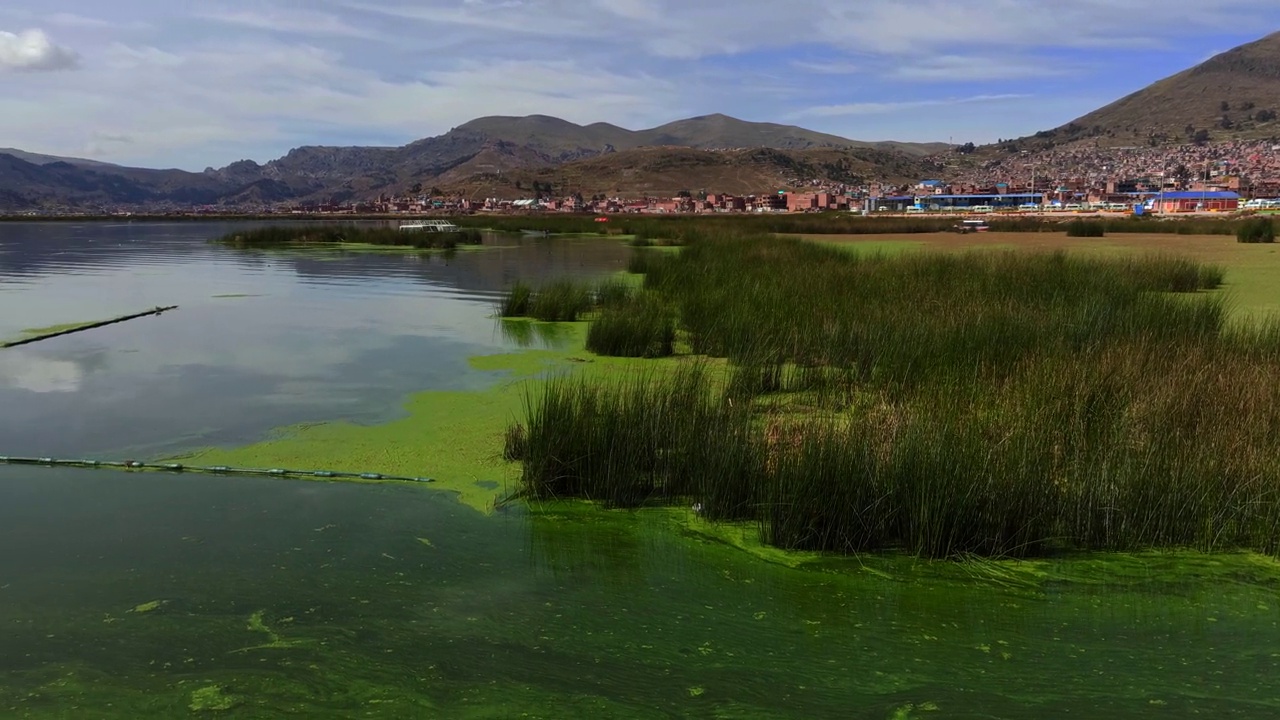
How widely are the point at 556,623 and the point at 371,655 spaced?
0.80m

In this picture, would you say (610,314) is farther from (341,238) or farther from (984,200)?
(984,200)

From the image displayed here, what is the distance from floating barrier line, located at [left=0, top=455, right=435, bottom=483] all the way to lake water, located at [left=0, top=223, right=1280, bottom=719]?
0.12m

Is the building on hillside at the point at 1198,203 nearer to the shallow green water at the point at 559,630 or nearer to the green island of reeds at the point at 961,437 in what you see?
the green island of reeds at the point at 961,437

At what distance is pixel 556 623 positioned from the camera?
3.76 metres

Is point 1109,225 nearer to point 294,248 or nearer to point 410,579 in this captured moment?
point 294,248

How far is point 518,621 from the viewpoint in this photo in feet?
12.4

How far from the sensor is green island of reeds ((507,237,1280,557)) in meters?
4.37

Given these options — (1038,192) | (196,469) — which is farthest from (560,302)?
(1038,192)

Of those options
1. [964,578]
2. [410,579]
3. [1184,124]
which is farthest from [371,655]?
[1184,124]

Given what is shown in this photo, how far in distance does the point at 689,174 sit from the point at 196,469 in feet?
446

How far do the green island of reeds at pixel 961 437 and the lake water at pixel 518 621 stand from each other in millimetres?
295

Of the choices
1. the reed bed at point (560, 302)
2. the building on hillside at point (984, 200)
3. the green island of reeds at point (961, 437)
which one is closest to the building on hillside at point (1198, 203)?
the building on hillside at point (984, 200)

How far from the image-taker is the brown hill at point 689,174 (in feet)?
432

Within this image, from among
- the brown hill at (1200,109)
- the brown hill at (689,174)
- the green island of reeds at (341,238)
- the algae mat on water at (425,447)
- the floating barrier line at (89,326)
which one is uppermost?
the brown hill at (1200,109)
